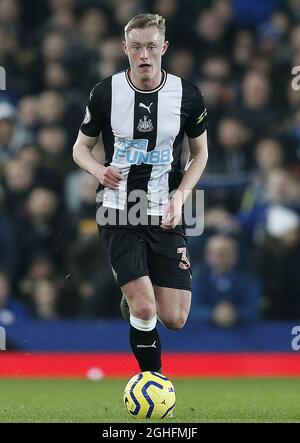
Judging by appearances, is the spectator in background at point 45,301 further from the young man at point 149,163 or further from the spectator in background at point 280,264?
the young man at point 149,163

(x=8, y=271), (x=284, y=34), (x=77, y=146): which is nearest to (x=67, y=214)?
(x=8, y=271)

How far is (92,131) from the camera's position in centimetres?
650

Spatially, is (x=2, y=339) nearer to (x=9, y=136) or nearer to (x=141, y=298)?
(x=9, y=136)

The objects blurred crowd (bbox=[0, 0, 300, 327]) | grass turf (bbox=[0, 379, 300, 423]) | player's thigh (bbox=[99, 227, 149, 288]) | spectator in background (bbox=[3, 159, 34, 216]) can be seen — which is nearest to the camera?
grass turf (bbox=[0, 379, 300, 423])

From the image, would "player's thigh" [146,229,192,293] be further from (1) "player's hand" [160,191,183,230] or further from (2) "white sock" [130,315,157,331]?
(2) "white sock" [130,315,157,331]

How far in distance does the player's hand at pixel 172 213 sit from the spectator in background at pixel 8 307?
14.9ft

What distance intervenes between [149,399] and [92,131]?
5.36 feet

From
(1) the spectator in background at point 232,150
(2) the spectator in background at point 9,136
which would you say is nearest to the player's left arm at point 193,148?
(1) the spectator in background at point 232,150

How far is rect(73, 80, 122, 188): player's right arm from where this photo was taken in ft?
20.8

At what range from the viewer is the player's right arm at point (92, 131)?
635 cm

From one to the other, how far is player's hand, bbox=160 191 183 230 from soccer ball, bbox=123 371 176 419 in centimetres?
89

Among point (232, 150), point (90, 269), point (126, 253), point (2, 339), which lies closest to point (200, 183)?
point (232, 150)

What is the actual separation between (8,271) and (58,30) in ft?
9.85

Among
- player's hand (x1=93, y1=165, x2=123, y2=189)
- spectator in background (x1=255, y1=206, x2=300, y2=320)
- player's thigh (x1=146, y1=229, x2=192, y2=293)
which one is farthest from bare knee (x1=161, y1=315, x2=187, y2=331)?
spectator in background (x1=255, y1=206, x2=300, y2=320)
